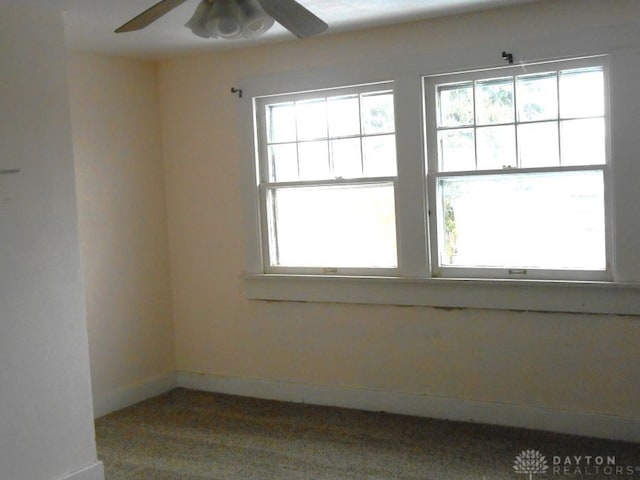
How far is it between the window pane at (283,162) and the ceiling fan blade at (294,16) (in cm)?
209

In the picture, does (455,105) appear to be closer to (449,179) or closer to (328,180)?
(449,179)

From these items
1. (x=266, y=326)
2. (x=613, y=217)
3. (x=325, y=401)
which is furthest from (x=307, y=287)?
(x=613, y=217)

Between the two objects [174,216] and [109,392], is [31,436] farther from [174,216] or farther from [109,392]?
[174,216]

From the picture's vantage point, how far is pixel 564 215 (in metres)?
4.02

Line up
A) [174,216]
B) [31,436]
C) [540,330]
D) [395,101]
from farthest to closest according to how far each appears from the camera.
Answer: [174,216] < [395,101] < [540,330] < [31,436]

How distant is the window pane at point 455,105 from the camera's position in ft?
13.9

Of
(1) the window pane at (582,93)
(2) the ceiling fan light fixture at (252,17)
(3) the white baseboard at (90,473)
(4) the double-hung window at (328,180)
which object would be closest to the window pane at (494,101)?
(1) the window pane at (582,93)

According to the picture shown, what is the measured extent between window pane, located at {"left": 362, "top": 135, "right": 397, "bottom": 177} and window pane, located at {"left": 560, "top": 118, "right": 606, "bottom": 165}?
102 cm

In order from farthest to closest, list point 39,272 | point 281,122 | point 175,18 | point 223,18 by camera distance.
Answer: point 281,122 → point 175,18 → point 39,272 → point 223,18

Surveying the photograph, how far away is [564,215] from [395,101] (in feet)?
3.95

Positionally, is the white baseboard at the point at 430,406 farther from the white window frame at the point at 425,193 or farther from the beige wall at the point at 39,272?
the beige wall at the point at 39,272

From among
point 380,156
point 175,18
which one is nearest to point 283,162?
point 380,156

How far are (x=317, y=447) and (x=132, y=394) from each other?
1.61m

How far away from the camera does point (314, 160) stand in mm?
4777
